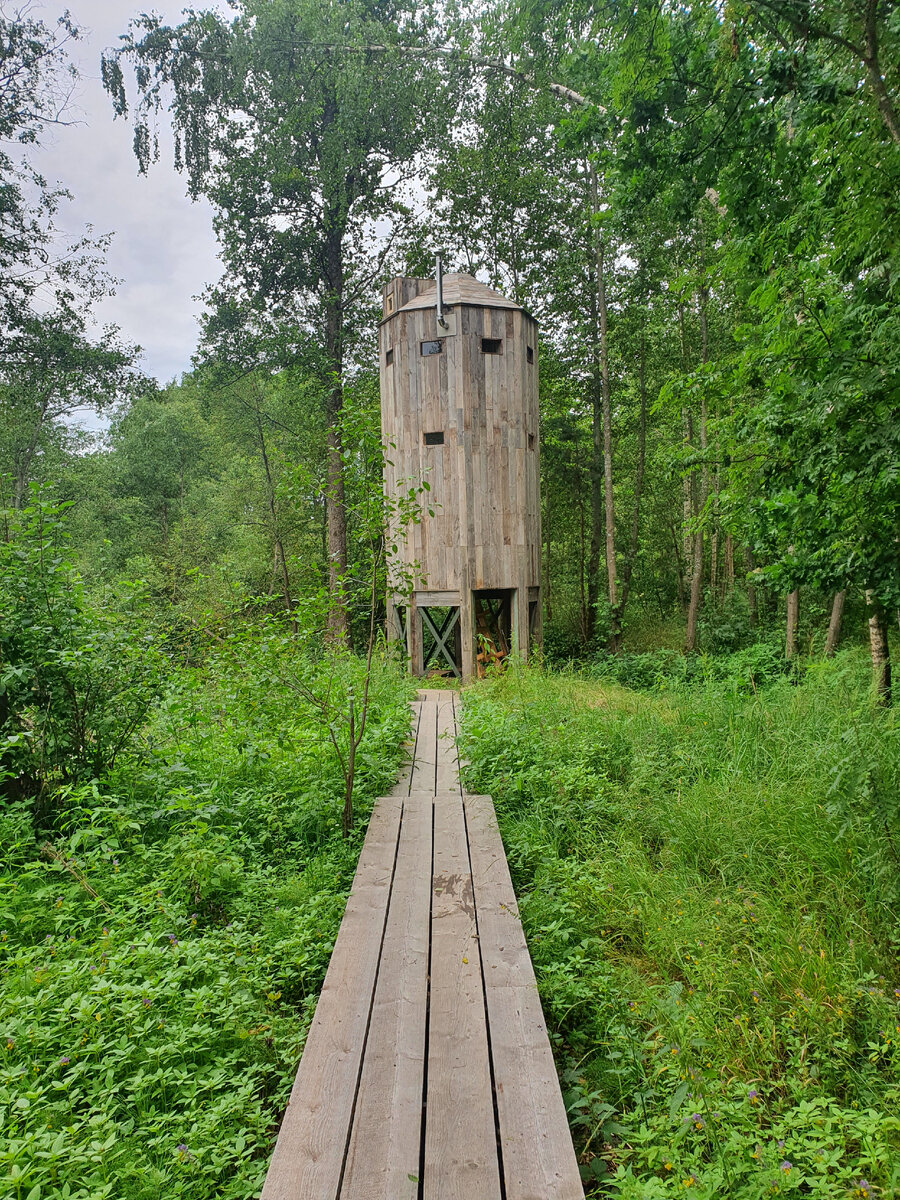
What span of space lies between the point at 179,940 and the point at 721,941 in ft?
7.98

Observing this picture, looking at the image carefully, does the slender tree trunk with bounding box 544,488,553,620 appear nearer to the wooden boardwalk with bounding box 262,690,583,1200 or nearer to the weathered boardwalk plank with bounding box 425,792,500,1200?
the wooden boardwalk with bounding box 262,690,583,1200

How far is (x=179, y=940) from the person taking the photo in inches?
115

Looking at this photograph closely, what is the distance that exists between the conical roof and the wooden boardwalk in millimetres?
9509

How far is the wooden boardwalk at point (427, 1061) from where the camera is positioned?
5.10 feet

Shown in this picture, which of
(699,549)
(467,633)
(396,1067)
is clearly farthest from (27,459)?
(396,1067)

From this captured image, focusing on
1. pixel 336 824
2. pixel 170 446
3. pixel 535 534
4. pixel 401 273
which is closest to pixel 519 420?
pixel 535 534

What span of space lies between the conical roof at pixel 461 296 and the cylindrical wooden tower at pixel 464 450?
33mm

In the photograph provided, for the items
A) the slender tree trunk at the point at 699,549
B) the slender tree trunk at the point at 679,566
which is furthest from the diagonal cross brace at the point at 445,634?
the slender tree trunk at the point at 679,566

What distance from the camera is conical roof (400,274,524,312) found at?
411 inches

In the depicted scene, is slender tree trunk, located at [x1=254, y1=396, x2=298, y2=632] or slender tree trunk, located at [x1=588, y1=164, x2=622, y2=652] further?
slender tree trunk, located at [x1=254, y1=396, x2=298, y2=632]

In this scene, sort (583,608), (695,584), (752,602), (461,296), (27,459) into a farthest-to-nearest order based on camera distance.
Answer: (583,608) → (27,459) → (752,602) → (695,584) → (461,296)

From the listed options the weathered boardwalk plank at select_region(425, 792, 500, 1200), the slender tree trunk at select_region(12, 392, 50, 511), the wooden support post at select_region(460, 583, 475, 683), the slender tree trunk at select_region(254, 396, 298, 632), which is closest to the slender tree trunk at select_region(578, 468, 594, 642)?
the slender tree trunk at select_region(254, 396, 298, 632)

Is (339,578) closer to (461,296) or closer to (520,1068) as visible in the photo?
(520,1068)

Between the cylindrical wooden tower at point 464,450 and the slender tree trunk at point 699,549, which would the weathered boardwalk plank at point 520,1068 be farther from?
the slender tree trunk at point 699,549
